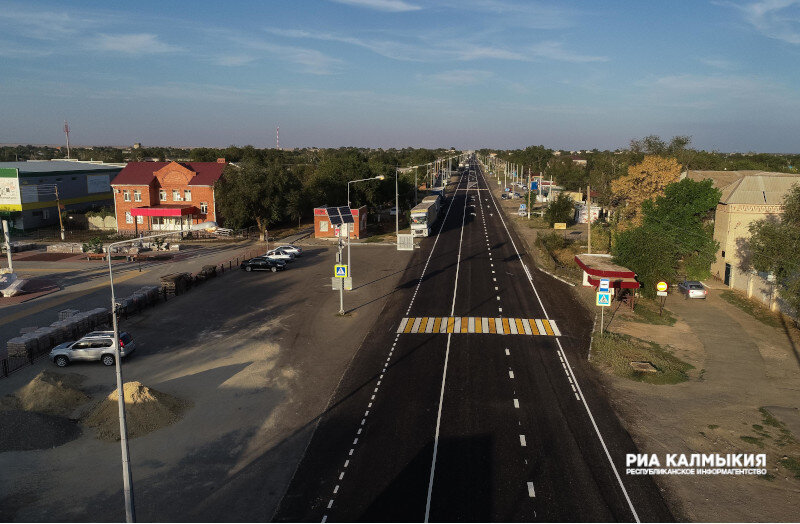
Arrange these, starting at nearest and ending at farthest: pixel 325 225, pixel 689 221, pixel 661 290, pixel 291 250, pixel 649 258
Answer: pixel 661 290
pixel 649 258
pixel 689 221
pixel 291 250
pixel 325 225

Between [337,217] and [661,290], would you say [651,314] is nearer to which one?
[661,290]

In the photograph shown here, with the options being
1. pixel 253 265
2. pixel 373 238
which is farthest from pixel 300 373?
pixel 373 238

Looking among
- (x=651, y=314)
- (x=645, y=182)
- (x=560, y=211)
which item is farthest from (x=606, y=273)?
(x=560, y=211)

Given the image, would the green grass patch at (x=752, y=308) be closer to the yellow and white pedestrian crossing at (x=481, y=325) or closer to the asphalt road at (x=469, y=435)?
the asphalt road at (x=469, y=435)

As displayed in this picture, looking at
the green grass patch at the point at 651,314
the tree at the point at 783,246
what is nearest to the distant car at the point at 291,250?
the green grass patch at the point at 651,314

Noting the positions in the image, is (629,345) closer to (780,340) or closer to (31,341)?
(780,340)

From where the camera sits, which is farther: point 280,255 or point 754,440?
point 280,255

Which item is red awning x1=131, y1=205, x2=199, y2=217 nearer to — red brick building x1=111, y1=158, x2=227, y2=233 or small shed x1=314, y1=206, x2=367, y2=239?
red brick building x1=111, y1=158, x2=227, y2=233
